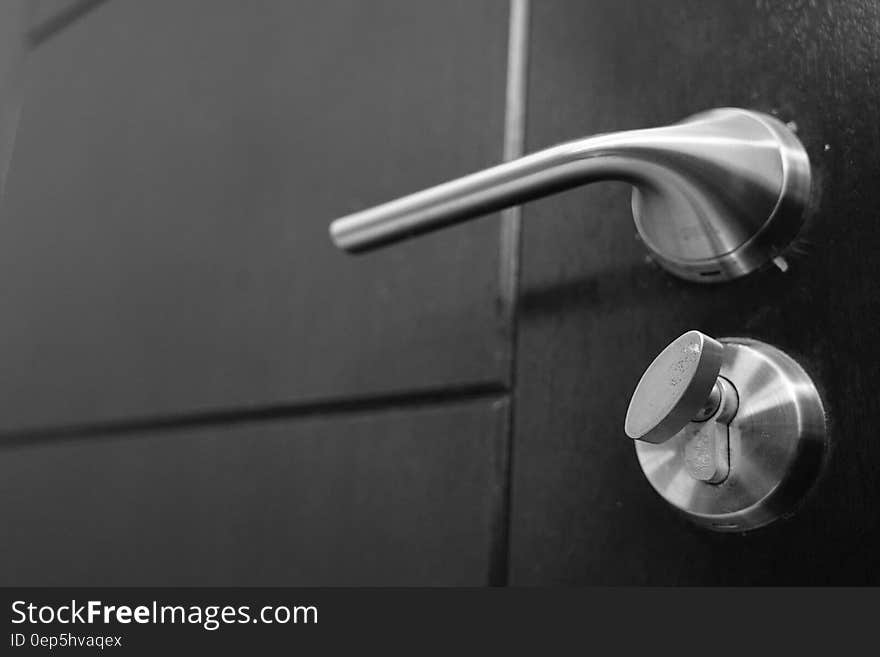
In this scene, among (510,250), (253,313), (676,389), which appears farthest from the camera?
(253,313)

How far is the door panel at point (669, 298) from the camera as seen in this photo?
233 mm

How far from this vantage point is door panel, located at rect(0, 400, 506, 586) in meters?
0.34

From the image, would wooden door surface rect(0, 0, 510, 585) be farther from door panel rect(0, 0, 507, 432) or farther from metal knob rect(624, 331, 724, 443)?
metal knob rect(624, 331, 724, 443)

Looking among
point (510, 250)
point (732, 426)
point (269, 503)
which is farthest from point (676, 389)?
point (269, 503)

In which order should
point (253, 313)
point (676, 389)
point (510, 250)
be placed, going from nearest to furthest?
1. point (676, 389)
2. point (510, 250)
3. point (253, 313)

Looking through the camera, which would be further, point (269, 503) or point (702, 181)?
point (269, 503)

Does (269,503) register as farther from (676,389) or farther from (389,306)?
(676,389)

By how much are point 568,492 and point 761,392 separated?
0.26 ft

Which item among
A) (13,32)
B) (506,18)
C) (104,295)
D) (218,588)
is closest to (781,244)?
(506,18)

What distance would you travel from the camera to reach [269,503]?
42 centimetres

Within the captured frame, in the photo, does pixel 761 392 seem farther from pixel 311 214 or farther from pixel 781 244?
pixel 311 214

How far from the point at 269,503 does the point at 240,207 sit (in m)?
0.16

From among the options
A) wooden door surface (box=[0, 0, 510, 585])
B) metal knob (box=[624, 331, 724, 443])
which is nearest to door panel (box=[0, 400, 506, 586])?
wooden door surface (box=[0, 0, 510, 585])

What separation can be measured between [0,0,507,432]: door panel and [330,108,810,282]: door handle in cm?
8
